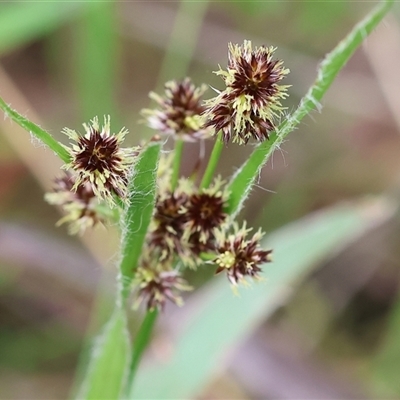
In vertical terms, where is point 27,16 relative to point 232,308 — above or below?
above

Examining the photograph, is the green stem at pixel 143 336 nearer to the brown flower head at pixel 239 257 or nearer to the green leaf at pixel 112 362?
the green leaf at pixel 112 362

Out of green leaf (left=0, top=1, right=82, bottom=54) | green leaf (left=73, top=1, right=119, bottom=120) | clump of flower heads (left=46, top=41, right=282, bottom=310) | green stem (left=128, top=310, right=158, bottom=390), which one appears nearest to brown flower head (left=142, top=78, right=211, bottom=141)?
clump of flower heads (left=46, top=41, right=282, bottom=310)

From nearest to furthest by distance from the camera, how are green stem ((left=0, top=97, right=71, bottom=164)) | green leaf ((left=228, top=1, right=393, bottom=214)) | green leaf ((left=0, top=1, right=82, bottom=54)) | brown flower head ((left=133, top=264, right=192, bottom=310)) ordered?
green stem ((left=0, top=97, right=71, bottom=164)) < green leaf ((left=228, top=1, right=393, bottom=214)) < brown flower head ((left=133, top=264, right=192, bottom=310)) < green leaf ((left=0, top=1, right=82, bottom=54))

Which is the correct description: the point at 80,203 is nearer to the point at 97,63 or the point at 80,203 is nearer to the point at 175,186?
the point at 175,186

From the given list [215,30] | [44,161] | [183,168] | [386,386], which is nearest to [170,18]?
[215,30]

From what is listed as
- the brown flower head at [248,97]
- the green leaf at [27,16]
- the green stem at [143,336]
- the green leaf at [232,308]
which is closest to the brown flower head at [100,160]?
the brown flower head at [248,97]

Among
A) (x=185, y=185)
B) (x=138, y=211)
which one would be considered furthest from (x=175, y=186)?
(x=138, y=211)

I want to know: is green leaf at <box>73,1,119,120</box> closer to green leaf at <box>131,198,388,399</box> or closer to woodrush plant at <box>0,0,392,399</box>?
green leaf at <box>131,198,388,399</box>

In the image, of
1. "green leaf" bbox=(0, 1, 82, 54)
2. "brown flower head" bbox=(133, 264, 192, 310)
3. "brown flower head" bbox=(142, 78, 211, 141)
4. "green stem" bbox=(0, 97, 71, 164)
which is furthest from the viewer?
"green leaf" bbox=(0, 1, 82, 54)
